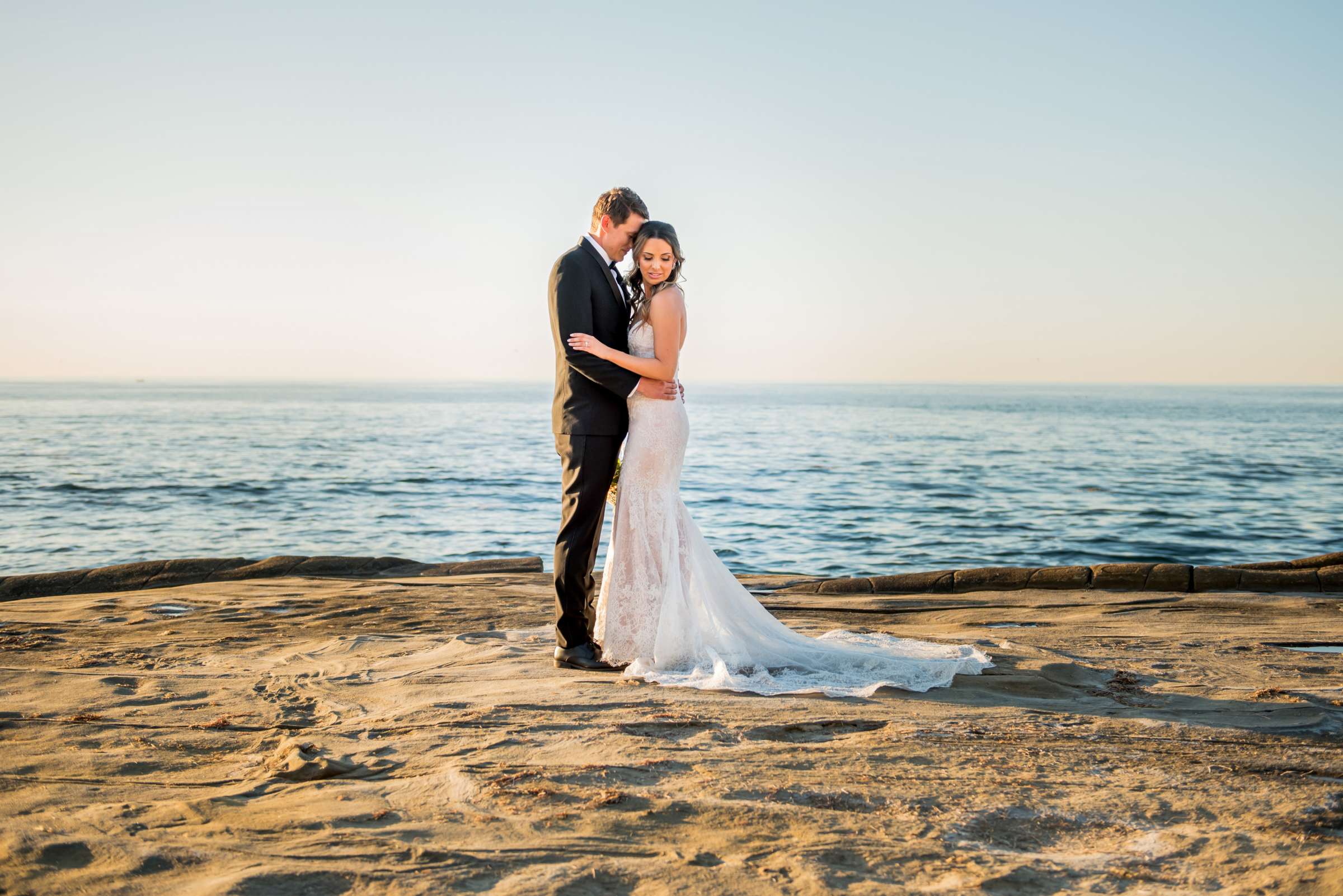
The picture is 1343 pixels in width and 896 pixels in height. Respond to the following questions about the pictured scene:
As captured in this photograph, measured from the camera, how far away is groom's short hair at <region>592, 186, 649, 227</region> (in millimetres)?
5059

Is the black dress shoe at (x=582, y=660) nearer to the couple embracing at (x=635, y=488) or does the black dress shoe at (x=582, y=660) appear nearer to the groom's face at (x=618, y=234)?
the couple embracing at (x=635, y=488)

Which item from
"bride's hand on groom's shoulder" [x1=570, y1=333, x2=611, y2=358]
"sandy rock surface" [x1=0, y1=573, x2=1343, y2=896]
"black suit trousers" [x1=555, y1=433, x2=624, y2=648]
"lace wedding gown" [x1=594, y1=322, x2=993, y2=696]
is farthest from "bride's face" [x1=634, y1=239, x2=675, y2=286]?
"sandy rock surface" [x1=0, y1=573, x2=1343, y2=896]

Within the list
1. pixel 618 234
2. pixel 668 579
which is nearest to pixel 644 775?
pixel 668 579

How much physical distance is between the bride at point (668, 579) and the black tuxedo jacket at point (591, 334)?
0.22ft

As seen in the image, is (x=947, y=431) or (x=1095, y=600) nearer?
(x=1095, y=600)

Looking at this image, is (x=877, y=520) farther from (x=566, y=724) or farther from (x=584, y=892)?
(x=584, y=892)

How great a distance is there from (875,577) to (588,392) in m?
4.17

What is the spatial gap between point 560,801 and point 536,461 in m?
28.7

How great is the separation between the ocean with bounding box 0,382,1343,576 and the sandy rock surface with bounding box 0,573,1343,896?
834 centimetres

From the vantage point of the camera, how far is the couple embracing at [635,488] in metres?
4.95

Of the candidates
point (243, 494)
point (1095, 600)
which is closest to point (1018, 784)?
point (1095, 600)

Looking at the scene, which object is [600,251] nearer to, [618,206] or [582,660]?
[618,206]

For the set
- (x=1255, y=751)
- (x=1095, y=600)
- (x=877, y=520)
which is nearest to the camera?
(x=1255, y=751)

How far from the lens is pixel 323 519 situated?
1828 cm
